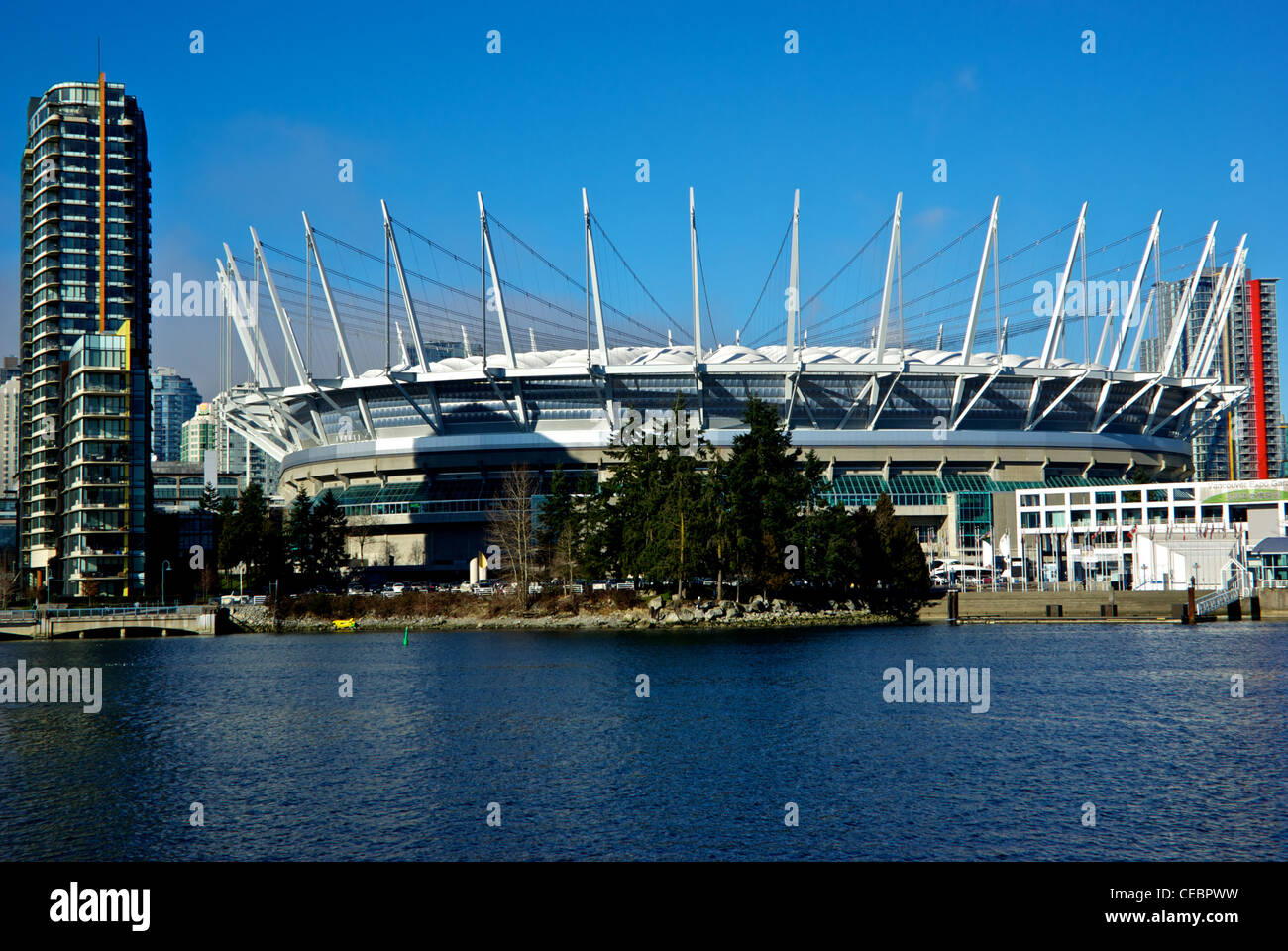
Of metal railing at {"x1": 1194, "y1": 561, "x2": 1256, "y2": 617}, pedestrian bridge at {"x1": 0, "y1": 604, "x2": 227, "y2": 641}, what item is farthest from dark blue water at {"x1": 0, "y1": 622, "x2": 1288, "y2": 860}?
pedestrian bridge at {"x1": 0, "y1": 604, "x2": 227, "y2": 641}

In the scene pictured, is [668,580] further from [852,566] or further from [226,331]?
[226,331]

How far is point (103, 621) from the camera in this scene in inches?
2707

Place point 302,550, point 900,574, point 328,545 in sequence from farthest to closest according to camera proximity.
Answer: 1. point 328,545
2. point 302,550
3. point 900,574

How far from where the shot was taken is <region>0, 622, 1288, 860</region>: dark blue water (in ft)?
67.3

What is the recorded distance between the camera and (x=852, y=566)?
67.4 meters

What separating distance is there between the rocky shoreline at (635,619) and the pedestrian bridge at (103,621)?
10.4 ft

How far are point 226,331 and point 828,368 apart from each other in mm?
53810

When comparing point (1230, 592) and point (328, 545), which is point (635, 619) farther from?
point (1230, 592)

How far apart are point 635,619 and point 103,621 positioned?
1192 inches

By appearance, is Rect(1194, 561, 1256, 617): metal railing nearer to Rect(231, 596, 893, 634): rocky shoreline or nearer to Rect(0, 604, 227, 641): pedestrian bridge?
Rect(231, 596, 893, 634): rocky shoreline

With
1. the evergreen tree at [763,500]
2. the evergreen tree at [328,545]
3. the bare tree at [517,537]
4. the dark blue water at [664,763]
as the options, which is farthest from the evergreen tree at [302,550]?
the dark blue water at [664,763]

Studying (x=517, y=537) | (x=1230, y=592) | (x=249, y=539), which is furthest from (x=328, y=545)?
(x=1230, y=592)
